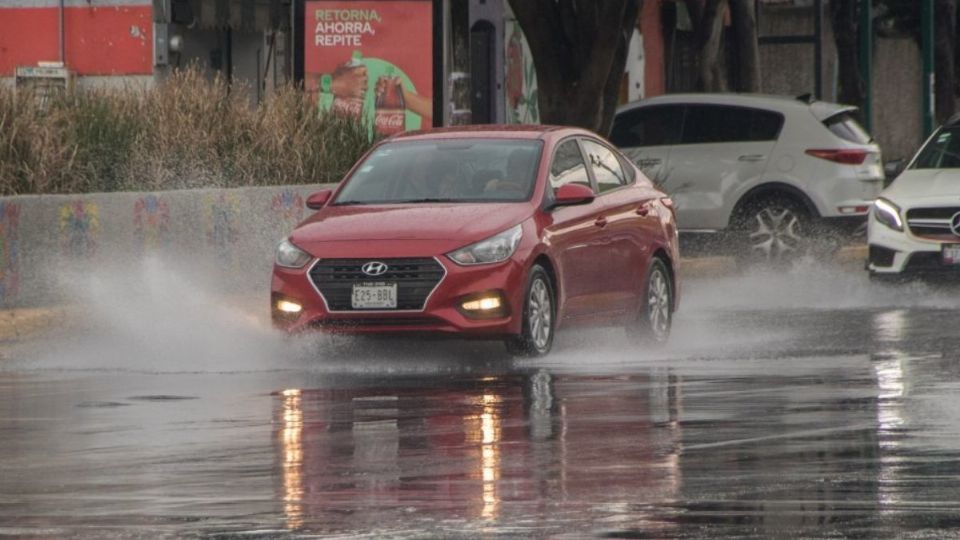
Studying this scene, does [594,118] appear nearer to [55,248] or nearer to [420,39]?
[420,39]

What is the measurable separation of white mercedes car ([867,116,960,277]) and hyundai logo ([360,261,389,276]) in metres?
7.15

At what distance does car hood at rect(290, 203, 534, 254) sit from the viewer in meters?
15.4

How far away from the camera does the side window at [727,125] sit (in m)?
25.6

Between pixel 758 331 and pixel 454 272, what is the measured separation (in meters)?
3.98

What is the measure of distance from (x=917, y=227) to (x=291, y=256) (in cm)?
729

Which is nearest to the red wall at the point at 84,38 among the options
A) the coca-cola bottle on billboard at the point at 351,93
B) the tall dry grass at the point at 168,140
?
the coca-cola bottle on billboard at the point at 351,93

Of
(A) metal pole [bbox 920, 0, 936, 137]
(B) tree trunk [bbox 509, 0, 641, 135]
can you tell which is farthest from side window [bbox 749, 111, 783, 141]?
(A) metal pole [bbox 920, 0, 936, 137]

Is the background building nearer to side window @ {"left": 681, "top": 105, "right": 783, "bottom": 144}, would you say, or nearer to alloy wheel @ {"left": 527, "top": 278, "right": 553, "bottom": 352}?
side window @ {"left": 681, "top": 105, "right": 783, "bottom": 144}

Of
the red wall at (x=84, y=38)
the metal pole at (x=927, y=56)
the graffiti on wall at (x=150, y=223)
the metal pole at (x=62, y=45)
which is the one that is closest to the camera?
the graffiti on wall at (x=150, y=223)

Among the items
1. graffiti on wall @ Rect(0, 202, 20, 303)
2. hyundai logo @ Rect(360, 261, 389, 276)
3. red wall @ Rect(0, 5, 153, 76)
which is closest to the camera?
hyundai logo @ Rect(360, 261, 389, 276)

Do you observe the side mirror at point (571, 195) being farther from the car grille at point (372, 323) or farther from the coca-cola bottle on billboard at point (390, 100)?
the coca-cola bottle on billboard at point (390, 100)

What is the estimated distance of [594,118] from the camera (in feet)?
85.8

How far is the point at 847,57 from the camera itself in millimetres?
40406

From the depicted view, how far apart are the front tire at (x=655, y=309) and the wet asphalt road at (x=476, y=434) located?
159 mm
